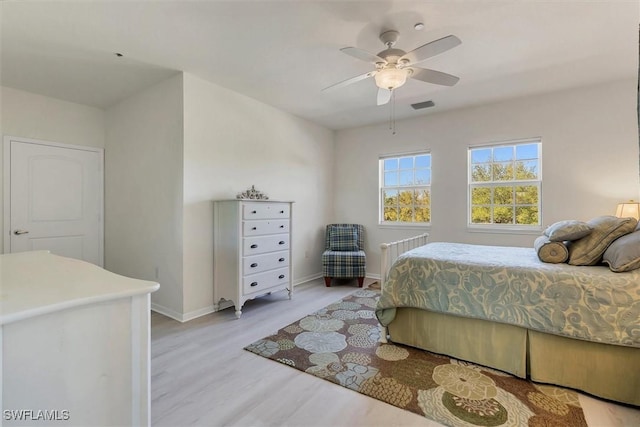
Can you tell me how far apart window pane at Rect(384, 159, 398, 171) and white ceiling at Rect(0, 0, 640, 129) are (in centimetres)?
137

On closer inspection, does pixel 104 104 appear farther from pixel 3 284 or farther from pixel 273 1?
pixel 3 284

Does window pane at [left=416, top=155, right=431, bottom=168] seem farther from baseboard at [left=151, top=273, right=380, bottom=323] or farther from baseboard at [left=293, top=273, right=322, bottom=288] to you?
baseboard at [left=151, top=273, right=380, bottom=323]

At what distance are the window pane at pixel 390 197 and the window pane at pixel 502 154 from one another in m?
1.49

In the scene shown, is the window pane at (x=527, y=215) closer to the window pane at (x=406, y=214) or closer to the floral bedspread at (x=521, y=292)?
the window pane at (x=406, y=214)

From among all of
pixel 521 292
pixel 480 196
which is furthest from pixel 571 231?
pixel 480 196

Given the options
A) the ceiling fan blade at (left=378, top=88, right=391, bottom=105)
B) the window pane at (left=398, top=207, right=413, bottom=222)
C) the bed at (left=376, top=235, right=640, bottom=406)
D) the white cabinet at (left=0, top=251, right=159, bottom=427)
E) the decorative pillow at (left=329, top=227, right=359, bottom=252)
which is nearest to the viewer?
the white cabinet at (left=0, top=251, right=159, bottom=427)

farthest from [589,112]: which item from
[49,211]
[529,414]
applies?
[49,211]

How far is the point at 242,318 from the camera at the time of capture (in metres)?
3.20

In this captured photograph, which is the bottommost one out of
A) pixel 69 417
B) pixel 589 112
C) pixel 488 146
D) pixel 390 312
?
pixel 390 312

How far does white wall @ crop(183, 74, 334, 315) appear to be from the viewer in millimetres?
3225

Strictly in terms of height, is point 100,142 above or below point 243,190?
above

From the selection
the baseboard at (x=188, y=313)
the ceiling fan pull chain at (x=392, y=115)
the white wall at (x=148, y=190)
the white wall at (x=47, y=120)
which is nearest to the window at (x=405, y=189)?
the ceiling fan pull chain at (x=392, y=115)

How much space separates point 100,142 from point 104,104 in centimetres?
55

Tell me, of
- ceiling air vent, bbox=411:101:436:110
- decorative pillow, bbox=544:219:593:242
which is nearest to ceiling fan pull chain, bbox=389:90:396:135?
ceiling air vent, bbox=411:101:436:110
